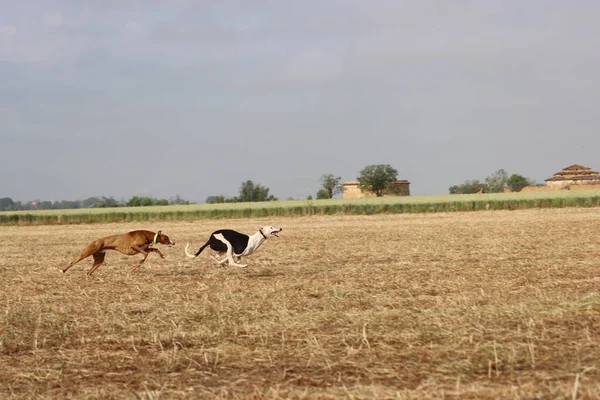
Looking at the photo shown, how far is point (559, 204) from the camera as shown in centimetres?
4672

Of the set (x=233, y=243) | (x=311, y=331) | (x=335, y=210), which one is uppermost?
(x=335, y=210)

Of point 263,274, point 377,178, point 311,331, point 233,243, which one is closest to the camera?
point 311,331

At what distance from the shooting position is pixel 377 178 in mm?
87250

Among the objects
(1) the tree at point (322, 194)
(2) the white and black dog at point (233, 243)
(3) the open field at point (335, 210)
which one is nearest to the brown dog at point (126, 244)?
(2) the white and black dog at point (233, 243)

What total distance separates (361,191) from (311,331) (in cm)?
8289

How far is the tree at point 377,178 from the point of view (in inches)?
3420

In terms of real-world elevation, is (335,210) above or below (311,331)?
above

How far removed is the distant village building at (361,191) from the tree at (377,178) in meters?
0.92

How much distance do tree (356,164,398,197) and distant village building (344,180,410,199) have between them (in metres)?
0.92

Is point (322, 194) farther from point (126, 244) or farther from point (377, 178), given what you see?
point (126, 244)

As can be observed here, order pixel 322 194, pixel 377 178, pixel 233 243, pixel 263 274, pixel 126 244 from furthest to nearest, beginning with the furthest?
1. pixel 322 194
2. pixel 377 178
3. pixel 233 243
4. pixel 263 274
5. pixel 126 244

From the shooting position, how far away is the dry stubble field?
6125 mm

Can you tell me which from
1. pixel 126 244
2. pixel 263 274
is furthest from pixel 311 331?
pixel 126 244

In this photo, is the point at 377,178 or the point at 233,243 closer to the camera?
the point at 233,243
